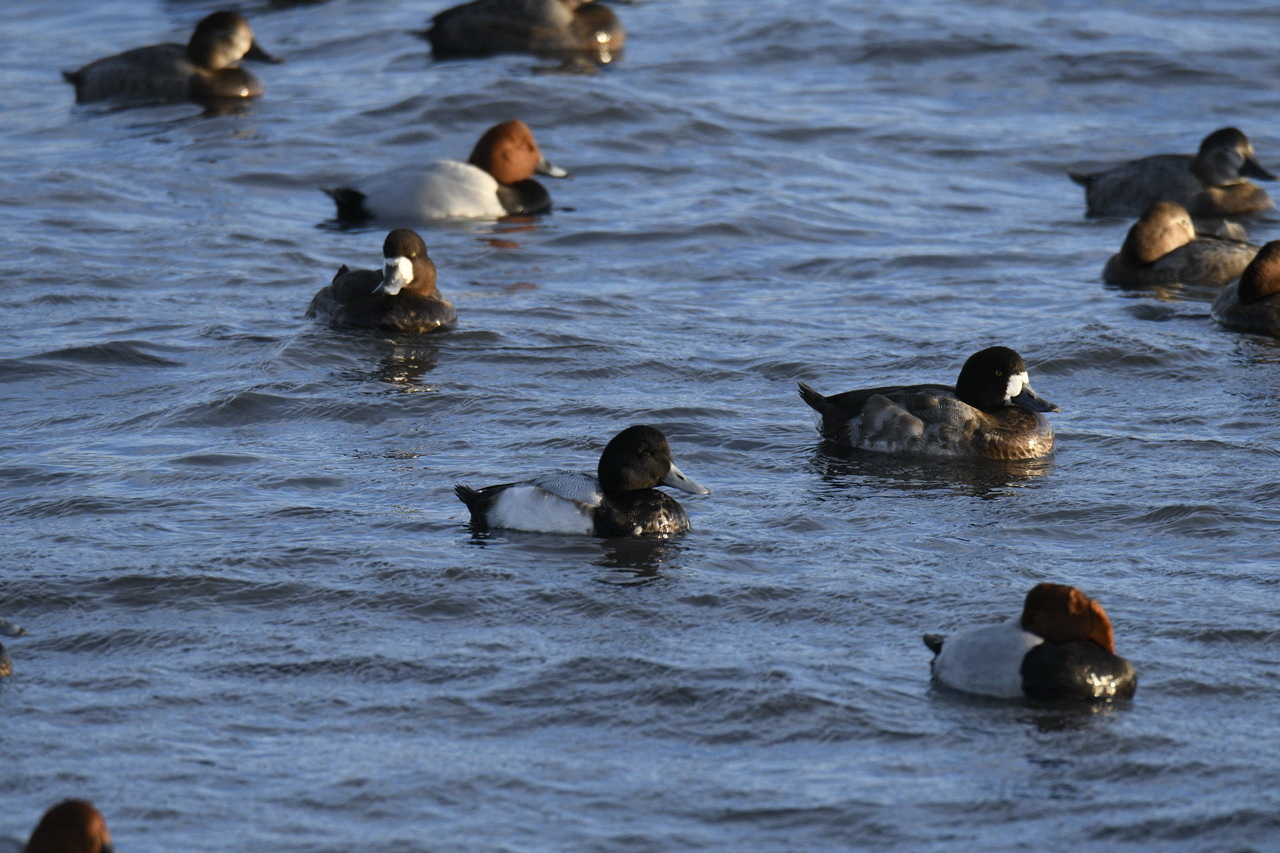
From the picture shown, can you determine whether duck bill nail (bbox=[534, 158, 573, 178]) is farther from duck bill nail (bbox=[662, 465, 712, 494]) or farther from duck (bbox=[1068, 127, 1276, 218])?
duck bill nail (bbox=[662, 465, 712, 494])

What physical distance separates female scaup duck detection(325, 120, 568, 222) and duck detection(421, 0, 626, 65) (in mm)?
4717

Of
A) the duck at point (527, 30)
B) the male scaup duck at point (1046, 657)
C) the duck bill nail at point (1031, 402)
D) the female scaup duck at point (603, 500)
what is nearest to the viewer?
the male scaup duck at point (1046, 657)

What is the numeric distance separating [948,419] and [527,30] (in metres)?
11.5

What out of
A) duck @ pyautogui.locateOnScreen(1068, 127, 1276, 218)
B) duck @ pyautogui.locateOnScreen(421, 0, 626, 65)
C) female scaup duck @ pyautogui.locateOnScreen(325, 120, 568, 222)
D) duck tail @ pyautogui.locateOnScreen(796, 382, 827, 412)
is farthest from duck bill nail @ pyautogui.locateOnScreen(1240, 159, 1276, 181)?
duck @ pyautogui.locateOnScreen(421, 0, 626, 65)

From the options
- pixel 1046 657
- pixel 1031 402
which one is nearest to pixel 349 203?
pixel 1031 402

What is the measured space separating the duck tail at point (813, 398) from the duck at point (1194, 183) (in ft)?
20.4

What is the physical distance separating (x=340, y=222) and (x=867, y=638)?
338 inches

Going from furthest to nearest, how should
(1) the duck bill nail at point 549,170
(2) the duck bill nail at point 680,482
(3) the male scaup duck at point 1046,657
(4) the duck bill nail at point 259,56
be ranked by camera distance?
1. (4) the duck bill nail at point 259,56
2. (1) the duck bill nail at point 549,170
3. (2) the duck bill nail at point 680,482
4. (3) the male scaup duck at point 1046,657

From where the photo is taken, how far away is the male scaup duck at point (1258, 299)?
1153 centimetres

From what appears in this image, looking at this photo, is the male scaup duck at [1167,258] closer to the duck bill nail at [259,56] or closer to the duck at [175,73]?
the duck at [175,73]

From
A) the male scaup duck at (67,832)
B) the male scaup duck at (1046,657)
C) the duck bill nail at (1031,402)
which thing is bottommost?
the male scaup duck at (1046,657)

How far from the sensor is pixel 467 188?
14633 mm

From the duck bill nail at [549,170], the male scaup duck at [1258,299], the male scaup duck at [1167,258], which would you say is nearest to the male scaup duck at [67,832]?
the male scaup duck at [1258,299]

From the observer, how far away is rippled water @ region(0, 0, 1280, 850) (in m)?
5.66
